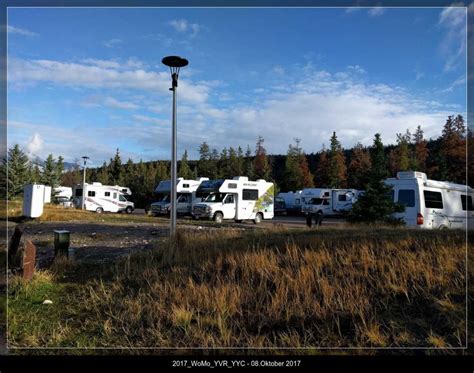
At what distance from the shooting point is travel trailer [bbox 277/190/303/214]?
40312mm

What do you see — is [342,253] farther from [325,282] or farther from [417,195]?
[417,195]

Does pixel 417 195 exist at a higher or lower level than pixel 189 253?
higher

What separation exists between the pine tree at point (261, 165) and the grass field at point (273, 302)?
45.2 m

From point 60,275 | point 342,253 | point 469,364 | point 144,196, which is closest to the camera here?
point 469,364

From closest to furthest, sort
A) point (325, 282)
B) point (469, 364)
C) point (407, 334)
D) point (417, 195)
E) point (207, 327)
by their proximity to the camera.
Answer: point (469, 364) < point (407, 334) < point (207, 327) < point (325, 282) < point (417, 195)

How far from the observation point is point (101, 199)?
114ft

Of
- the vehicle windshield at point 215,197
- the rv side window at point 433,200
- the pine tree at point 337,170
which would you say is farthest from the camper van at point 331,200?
the rv side window at point 433,200

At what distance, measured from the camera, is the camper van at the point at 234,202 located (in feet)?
73.8

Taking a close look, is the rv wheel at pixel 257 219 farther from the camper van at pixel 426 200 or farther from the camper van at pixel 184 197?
the camper van at pixel 426 200

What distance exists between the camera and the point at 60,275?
6.20m

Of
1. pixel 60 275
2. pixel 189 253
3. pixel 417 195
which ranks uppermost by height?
pixel 417 195

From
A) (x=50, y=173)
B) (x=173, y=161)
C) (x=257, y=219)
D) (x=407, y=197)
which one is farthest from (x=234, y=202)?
(x=50, y=173)

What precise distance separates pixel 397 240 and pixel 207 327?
10.6 ft

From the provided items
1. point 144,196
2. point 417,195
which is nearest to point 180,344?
point 417,195
